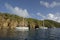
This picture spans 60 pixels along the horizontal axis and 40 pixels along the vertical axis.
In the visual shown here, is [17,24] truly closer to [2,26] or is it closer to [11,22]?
[11,22]

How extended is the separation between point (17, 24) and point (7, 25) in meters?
13.1

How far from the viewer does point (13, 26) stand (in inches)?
7357

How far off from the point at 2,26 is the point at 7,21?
1307 centimetres

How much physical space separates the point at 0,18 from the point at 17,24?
22764 mm

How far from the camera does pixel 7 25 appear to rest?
192 metres

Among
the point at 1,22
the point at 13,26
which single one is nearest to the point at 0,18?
the point at 1,22

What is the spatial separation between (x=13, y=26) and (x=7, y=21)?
542 inches

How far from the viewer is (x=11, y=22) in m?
196

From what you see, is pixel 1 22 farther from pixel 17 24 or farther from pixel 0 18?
pixel 17 24

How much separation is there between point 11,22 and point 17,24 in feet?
26.5

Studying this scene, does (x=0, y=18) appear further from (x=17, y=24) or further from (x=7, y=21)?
(x=17, y=24)

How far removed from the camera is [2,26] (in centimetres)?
18500

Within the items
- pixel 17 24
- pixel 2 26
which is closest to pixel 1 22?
pixel 2 26

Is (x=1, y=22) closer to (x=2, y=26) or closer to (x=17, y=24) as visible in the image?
(x=2, y=26)
